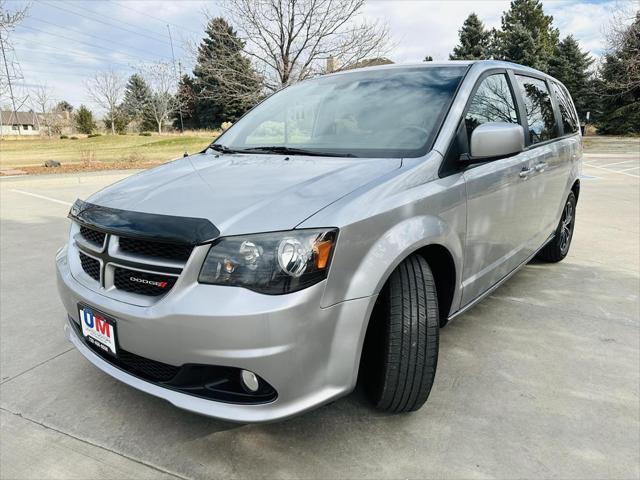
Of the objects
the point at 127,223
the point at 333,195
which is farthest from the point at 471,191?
the point at 127,223

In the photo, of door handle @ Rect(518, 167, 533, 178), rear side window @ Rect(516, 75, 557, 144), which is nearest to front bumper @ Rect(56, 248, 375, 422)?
door handle @ Rect(518, 167, 533, 178)

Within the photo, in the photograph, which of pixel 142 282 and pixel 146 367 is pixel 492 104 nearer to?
pixel 142 282

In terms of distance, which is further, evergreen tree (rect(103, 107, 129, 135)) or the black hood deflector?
evergreen tree (rect(103, 107, 129, 135))

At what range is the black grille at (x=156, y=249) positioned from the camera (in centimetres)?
166

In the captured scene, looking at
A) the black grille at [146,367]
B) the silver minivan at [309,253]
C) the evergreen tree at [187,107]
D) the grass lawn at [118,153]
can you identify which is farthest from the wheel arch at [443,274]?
the evergreen tree at [187,107]

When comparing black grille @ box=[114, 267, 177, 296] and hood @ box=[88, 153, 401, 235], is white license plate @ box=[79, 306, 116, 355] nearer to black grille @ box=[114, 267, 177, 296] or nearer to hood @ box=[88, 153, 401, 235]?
black grille @ box=[114, 267, 177, 296]

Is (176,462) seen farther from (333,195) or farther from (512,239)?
(512,239)

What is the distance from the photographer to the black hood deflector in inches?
64.3

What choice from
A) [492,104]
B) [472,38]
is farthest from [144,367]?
[472,38]

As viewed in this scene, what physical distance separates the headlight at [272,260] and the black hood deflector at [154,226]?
0.07 m

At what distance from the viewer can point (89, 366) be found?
8.59 ft

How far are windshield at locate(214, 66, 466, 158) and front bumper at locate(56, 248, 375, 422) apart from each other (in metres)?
0.95

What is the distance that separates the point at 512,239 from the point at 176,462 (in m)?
2.27

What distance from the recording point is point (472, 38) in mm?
42281
